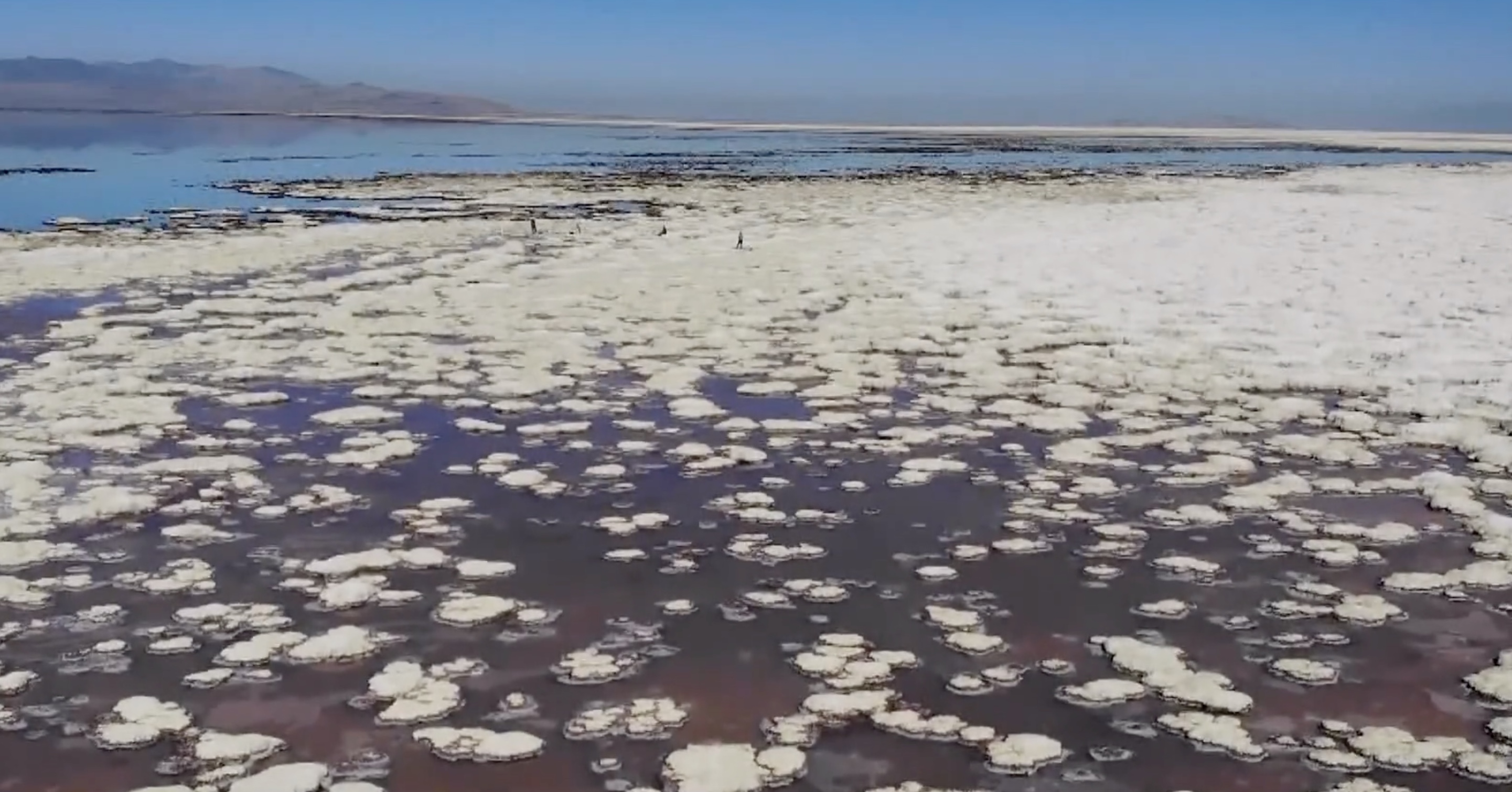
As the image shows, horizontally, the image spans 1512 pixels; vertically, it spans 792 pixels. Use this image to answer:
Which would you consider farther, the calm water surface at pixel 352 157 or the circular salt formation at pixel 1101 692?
the calm water surface at pixel 352 157

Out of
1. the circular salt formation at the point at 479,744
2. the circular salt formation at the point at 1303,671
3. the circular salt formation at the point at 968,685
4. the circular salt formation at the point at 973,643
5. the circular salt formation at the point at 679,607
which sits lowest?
Answer: the circular salt formation at the point at 479,744

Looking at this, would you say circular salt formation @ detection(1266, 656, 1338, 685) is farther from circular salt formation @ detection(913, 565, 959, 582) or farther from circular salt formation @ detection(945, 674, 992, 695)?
circular salt formation @ detection(913, 565, 959, 582)

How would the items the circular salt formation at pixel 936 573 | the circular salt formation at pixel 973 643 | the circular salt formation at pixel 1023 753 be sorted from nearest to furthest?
1. the circular salt formation at pixel 1023 753
2. the circular salt formation at pixel 973 643
3. the circular salt formation at pixel 936 573

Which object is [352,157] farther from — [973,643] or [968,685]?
[968,685]

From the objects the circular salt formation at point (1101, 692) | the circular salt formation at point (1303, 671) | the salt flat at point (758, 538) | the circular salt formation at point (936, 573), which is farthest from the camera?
the circular salt formation at point (936, 573)

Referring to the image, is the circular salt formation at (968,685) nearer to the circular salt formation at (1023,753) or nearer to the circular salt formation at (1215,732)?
the circular salt formation at (1023,753)

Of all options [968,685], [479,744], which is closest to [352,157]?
[479,744]

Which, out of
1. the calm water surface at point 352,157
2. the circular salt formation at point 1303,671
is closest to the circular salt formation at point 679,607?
the circular salt formation at point 1303,671

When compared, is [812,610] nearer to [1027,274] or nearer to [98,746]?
[98,746]
